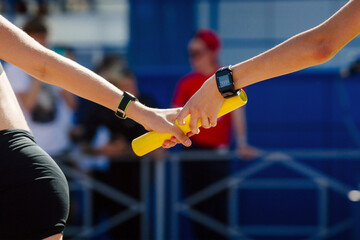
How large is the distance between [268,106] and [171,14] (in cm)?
142

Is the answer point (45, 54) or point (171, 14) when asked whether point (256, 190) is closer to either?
point (171, 14)

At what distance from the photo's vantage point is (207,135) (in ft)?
18.8

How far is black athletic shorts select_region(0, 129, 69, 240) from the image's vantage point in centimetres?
219

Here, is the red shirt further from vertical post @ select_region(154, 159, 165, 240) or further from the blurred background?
vertical post @ select_region(154, 159, 165, 240)

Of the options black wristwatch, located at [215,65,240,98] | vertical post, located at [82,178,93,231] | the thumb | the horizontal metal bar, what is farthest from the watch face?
the horizontal metal bar

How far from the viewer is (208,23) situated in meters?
6.69

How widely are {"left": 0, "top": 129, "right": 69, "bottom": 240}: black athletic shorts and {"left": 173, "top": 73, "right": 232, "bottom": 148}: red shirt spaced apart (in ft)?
11.2

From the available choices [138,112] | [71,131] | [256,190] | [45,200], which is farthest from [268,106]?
[45,200]

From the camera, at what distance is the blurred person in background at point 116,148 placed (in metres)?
5.75

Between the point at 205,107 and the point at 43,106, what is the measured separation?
3.34 m

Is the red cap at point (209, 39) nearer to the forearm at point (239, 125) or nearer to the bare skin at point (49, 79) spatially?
the forearm at point (239, 125)

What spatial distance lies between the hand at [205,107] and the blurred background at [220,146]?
2906 millimetres

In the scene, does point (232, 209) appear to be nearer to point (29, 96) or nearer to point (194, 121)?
point (29, 96)

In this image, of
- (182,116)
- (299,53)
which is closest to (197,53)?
(182,116)
